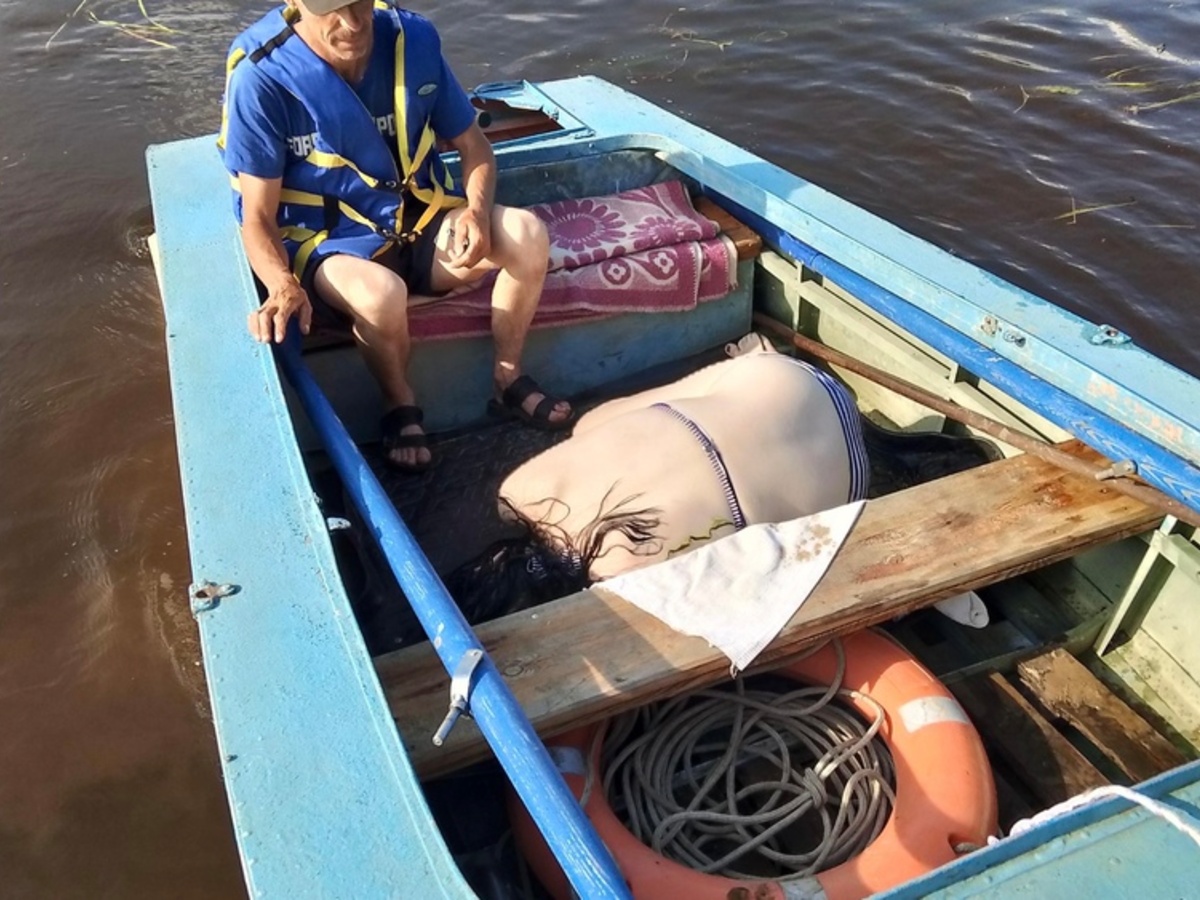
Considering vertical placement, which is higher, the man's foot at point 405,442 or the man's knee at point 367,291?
the man's knee at point 367,291

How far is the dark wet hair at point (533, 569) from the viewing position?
2174 millimetres

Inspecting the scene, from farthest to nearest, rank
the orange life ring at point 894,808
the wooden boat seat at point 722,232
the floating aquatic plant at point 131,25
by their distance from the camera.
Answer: the floating aquatic plant at point 131,25, the wooden boat seat at point 722,232, the orange life ring at point 894,808

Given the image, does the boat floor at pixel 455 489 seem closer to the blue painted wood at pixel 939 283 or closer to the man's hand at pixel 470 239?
the blue painted wood at pixel 939 283

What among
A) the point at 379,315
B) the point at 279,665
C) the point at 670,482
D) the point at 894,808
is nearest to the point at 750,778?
the point at 894,808

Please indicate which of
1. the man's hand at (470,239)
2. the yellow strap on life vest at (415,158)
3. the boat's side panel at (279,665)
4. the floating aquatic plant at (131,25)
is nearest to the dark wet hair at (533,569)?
the boat's side panel at (279,665)

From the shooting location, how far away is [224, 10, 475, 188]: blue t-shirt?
2475 mm

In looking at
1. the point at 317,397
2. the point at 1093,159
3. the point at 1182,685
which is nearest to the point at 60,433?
the point at 317,397

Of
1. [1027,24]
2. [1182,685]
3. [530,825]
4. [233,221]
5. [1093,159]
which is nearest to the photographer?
[530,825]

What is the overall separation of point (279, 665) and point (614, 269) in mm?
1768

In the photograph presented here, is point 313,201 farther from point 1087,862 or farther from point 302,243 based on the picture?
point 1087,862

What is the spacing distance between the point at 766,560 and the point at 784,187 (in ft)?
5.16

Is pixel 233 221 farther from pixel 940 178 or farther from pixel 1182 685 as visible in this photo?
pixel 940 178

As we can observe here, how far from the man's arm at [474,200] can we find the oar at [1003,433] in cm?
105

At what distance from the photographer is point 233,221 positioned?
2938 mm
